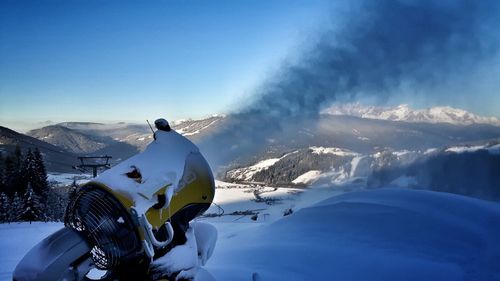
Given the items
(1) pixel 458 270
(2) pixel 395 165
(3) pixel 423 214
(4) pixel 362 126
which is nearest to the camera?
(1) pixel 458 270

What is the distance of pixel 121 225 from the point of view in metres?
2.49

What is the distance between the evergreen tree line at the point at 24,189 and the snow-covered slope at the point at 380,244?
37.3 m

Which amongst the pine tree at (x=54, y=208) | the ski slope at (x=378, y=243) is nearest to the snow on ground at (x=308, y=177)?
the pine tree at (x=54, y=208)

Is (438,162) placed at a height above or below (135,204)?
below

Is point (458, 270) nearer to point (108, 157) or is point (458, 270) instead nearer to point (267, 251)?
point (267, 251)

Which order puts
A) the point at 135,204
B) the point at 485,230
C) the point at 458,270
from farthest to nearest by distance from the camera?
the point at 485,230
the point at 458,270
the point at 135,204

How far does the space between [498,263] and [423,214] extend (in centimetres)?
111

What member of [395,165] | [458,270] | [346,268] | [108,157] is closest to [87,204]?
[108,157]

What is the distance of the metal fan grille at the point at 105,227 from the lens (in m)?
2.48

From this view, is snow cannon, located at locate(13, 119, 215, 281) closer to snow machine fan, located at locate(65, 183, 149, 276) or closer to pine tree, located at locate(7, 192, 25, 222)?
snow machine fan, located at locate(65, 183, 149, 276)

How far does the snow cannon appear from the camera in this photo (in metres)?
2.44

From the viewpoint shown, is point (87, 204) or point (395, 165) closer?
point (87, 204)

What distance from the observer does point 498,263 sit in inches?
149

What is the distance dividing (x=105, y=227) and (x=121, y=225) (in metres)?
0.15
